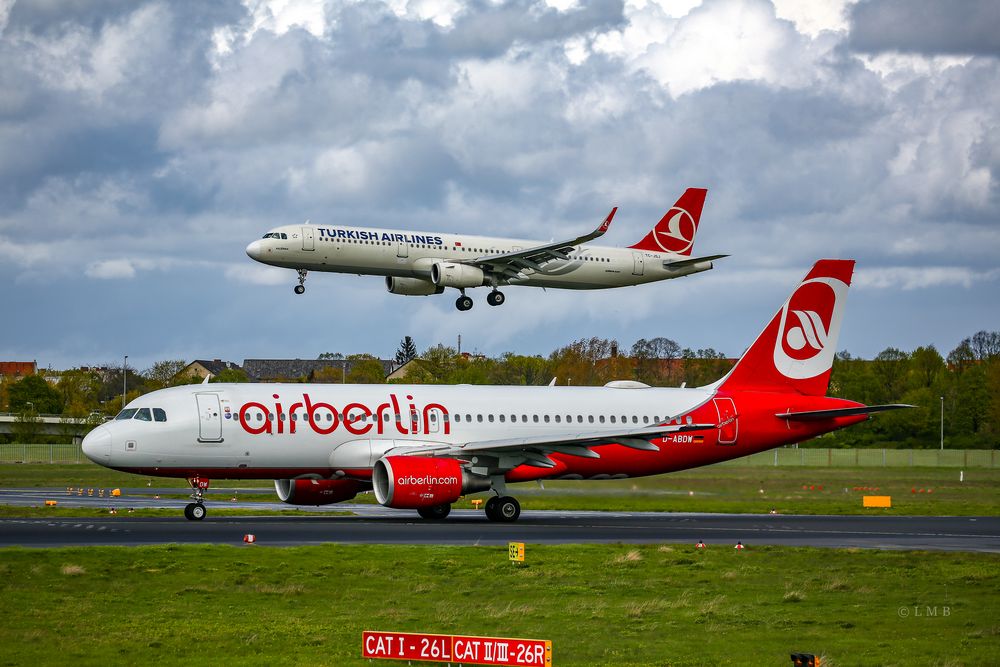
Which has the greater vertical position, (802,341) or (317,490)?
(802,341)

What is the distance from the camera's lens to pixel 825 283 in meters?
44.8

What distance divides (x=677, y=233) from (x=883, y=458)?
25620mm

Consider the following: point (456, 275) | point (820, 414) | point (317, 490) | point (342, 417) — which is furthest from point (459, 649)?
point (456, 275)

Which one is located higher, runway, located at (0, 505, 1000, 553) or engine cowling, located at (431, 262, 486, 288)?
engine cowling, located at (431, 262, 486, 288)

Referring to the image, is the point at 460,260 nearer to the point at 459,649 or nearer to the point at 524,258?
the point at 524,258

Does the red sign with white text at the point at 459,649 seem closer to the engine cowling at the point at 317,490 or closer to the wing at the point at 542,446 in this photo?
the wing at the point at 542,446

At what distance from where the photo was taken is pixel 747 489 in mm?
51812

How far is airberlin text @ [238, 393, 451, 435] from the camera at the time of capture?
37.4 metres

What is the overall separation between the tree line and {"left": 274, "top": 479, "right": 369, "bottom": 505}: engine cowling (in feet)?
168

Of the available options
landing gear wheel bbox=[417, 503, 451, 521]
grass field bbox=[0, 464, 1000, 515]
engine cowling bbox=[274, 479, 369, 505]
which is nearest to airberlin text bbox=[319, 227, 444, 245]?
grass field bbox=[0, 464, 1000, 515]

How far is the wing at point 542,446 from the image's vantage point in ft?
123

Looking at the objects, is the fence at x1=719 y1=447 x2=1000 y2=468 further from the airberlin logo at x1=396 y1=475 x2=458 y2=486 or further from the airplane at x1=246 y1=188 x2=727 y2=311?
the airberlin logo at x1=396 y1=475 x2=458 y2=486

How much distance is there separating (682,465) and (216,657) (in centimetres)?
2701

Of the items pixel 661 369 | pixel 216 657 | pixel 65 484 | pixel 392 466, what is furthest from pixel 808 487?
pixel 661 369
